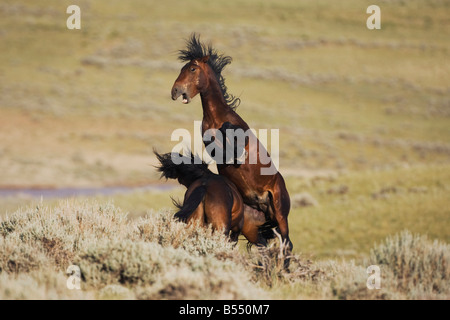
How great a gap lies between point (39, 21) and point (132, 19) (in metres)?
9.42

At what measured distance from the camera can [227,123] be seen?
7371mm

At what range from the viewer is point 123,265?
6844 millimetres

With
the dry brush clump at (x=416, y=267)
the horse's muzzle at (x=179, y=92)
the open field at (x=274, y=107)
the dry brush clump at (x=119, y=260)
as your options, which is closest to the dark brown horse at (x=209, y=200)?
the dry brush clump at (x=119, y=260)

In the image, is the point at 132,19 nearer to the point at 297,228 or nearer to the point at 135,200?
the point at 135,200

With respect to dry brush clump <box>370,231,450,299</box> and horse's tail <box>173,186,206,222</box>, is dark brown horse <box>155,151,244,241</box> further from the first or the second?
dry brush clump <box>370,231,450,299</box>

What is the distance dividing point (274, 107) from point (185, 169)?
132ft

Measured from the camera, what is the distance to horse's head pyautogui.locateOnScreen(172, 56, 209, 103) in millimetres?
7438

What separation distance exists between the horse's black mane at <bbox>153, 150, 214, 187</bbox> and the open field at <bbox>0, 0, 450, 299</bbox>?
949 millimetres

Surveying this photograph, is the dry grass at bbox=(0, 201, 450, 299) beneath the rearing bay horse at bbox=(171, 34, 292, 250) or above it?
beneath

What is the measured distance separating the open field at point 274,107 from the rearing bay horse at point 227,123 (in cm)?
104

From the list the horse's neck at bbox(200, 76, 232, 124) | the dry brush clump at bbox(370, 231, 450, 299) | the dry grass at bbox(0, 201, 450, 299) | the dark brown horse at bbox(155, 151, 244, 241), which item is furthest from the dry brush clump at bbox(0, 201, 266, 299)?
the dry brush clump at bbox(370, 231, 450, 299)

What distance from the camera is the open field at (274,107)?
1827cm

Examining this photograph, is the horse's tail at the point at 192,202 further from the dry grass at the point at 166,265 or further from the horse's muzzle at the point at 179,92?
the horse's muzzle at the point at 179,92

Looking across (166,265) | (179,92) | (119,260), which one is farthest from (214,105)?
(119,260)
